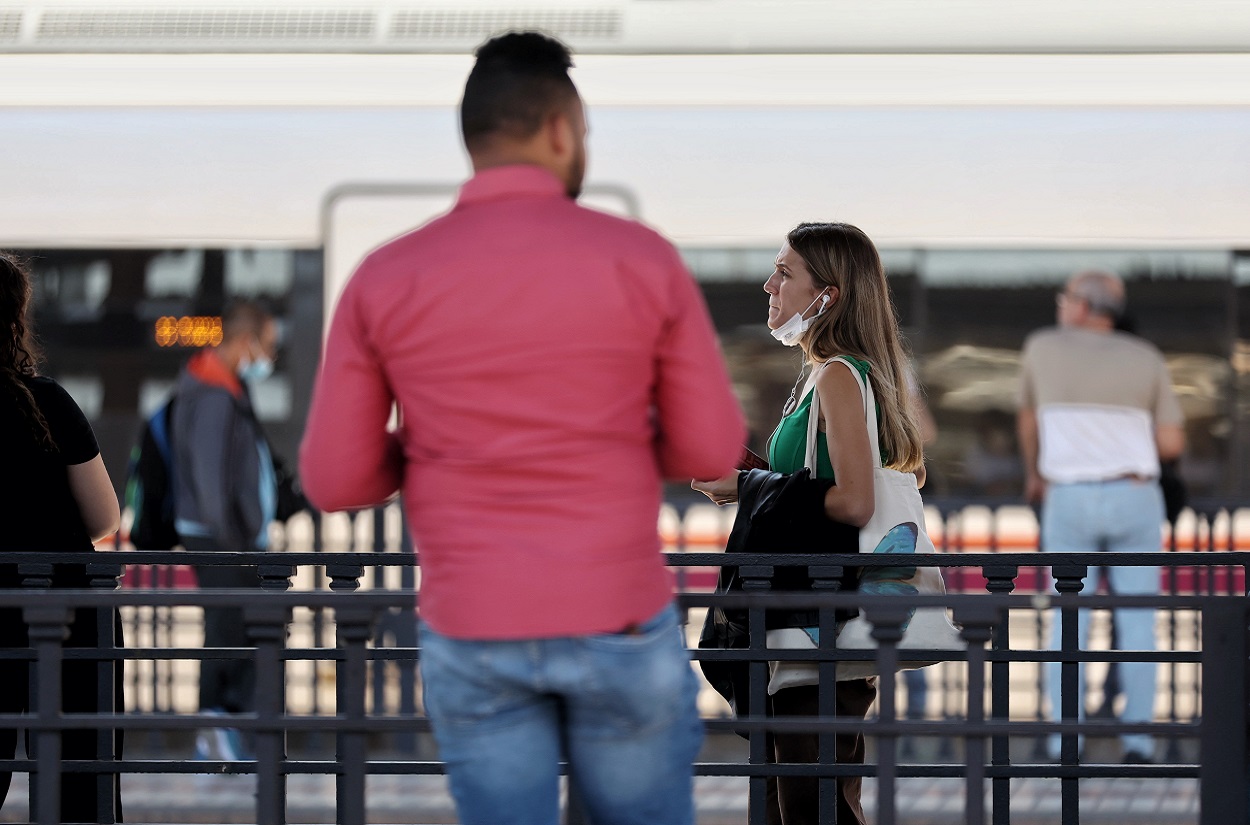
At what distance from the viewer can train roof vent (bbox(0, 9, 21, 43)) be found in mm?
7176

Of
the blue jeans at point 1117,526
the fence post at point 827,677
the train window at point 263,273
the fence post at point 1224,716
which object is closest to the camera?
the fence post at point 1224,716

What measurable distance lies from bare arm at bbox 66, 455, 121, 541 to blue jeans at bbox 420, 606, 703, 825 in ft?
6.01

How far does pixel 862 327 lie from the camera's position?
363 centimetres

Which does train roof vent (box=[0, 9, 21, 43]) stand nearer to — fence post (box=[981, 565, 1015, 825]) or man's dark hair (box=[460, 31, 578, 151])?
fence post (box=[981, 565, 1015, 825])

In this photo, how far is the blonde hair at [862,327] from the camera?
3613mm

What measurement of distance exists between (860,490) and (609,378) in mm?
1407

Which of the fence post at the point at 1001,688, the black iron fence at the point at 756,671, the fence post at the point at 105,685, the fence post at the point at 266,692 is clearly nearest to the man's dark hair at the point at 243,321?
the black iron fence at the point at 756,671

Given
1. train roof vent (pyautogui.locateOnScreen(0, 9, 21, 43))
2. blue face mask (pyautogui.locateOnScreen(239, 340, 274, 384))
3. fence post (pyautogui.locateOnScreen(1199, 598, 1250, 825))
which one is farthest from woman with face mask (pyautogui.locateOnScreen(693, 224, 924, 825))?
train roof vent (pyautogui.locateOnScreen(0, 9, 21, 43))

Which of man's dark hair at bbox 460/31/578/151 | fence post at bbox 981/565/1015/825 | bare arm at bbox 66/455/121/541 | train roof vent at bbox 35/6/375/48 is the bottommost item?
fence post at bbox 981/565/1015/825

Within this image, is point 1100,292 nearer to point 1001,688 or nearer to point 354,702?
point 1001,688

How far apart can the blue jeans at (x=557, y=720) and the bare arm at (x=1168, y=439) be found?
4.86 m

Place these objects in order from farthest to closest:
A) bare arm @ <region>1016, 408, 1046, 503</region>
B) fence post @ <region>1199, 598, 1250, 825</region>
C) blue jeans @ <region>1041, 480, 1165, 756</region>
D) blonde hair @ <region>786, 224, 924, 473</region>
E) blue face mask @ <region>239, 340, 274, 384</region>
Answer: blue face mask @ <region>239, 340, 274, 384</region>, bare arm @ <region>1016, 408, 1046, 503</region>, blue jeans @ <region>1041, 480, 1165, 756</region>, blonde hair @ <region>786, 224, 924, 473</region>, fence post @ <region>1199, 598, 1250, 825</region>

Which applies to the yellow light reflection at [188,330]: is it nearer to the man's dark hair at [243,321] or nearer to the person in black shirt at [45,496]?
the man's dark hair at [243,321]

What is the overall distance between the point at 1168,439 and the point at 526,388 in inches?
200
